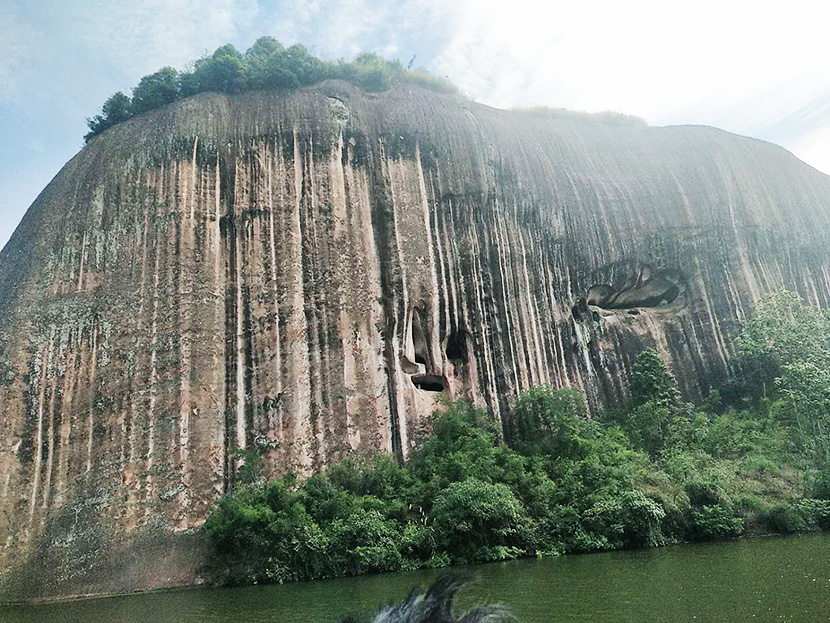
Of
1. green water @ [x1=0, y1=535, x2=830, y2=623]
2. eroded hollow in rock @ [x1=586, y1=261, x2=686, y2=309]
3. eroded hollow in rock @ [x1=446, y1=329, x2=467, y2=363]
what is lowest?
green water @ [x1=0, y1=535, x2=830, y2=623]

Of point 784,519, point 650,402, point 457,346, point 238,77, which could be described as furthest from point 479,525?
point 238,77

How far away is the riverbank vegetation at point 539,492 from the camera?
50.5 feet

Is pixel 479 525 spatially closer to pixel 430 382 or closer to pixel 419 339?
pixel 430 382

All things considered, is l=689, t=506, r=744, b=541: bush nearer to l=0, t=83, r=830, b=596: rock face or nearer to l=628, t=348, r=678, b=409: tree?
l=628, t=348, r=678, b=409: tree

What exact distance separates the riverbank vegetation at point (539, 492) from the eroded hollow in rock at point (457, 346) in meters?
2.54

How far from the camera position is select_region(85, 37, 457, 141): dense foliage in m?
24.8

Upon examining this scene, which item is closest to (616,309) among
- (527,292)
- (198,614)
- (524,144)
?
A: (527,292)

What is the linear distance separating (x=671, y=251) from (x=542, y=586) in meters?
21.7

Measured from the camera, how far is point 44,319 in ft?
64.5

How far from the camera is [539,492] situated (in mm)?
17391

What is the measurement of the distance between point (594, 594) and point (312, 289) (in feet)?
48.8

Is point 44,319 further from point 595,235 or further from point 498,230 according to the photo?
point 595,235

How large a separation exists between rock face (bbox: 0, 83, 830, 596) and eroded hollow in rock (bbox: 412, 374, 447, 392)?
5.4 inches

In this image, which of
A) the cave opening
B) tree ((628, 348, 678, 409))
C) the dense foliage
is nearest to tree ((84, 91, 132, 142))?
the dense foliage
